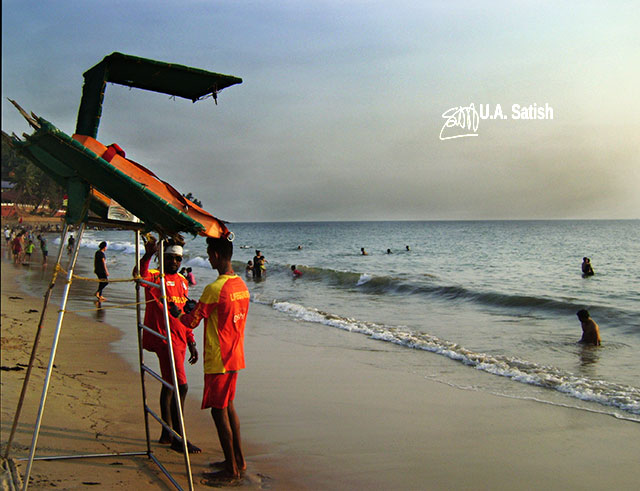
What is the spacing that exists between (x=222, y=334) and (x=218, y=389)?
0.41 m

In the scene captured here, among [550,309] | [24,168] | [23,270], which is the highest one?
[24,168]

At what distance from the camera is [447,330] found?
1247cm

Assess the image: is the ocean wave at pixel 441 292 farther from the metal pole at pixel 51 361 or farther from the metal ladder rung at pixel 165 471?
the metal pole at pixel 51 361

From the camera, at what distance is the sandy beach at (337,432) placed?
435cm

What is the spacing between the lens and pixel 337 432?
17.9 feet

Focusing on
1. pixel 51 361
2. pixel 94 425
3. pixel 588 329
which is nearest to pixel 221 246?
pixel 51 361

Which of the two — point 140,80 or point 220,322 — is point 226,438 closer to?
point 220,322

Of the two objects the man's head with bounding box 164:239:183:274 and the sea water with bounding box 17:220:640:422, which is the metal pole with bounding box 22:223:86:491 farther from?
the man's head with bounding box 164:239:183:274

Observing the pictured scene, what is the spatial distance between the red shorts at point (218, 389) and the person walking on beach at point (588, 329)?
→ 27.8ft

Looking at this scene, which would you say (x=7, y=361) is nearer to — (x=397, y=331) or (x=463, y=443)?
(x=463, y=443)

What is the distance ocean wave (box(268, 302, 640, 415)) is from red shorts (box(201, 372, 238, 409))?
509 cm

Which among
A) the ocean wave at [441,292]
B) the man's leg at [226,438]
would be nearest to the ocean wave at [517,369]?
the man's leg at [226,438]

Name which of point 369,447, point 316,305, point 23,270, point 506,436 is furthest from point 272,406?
point 23,270

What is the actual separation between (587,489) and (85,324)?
9.94m
